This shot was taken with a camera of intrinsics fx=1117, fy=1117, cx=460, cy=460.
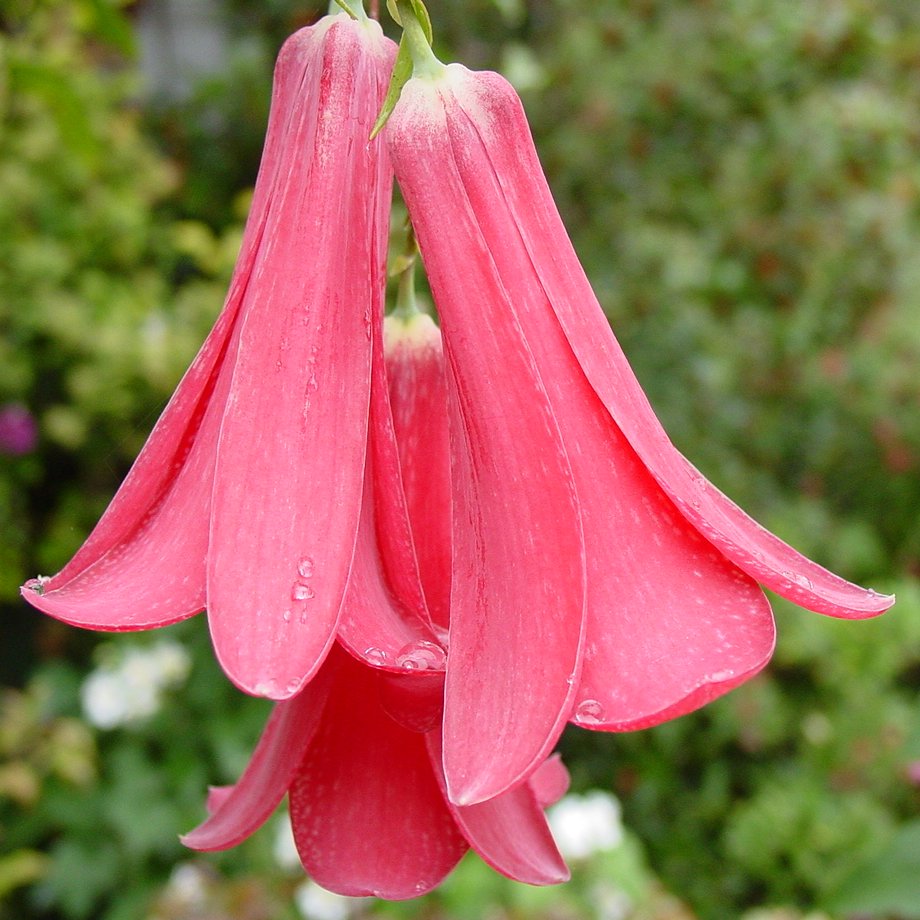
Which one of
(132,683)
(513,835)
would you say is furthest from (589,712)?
(132,683)

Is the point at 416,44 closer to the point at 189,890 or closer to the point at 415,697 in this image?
the point at 415,697

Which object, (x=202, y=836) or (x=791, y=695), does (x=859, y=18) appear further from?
(x=202, y=836)

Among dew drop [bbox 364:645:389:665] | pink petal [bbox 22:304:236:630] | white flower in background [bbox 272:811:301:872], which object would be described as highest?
pink petal [bbox 22:304:236:630]

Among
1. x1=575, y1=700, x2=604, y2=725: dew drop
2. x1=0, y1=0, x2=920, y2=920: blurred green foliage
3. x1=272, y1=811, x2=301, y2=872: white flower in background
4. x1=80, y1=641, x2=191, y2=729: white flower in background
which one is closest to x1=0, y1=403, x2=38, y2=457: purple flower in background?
x1=0, y1=0, x2=920, y2=920: blurred green foliage

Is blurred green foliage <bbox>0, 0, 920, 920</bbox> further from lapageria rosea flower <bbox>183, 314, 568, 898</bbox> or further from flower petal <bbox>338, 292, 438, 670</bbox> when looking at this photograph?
flower petal <bbox>338, 292, 438, 670</bbox>

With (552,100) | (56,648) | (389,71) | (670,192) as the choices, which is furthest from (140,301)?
(389,71)

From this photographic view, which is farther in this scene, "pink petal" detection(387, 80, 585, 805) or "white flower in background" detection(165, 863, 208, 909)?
"white flower in background" detection(165, 863, 208, 909)

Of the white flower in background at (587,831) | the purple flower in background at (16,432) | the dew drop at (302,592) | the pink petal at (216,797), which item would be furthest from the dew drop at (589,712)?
the purple flower in background at (16,432)
